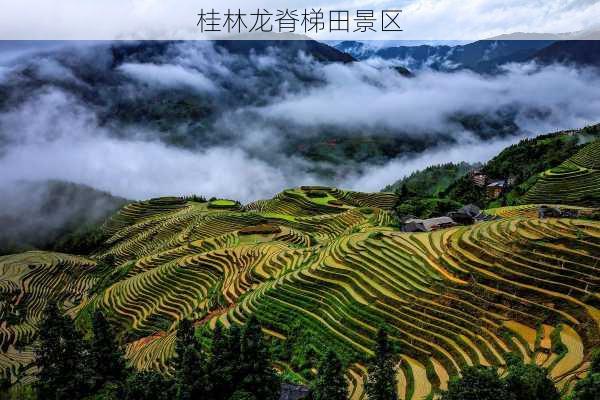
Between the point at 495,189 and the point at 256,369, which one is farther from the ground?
the point at 256,369

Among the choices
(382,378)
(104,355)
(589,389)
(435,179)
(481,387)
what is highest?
Result: (589,389)

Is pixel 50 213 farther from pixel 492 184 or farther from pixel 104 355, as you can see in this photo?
pixel 492 184

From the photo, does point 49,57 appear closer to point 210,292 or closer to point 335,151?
point 335,151

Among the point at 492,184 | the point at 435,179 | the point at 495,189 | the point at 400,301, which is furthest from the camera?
the point at 435,179

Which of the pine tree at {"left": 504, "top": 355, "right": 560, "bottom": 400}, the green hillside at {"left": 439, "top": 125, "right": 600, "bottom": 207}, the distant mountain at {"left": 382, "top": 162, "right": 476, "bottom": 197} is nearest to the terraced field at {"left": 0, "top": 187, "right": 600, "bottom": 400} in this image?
the pine tree at {"left": 504, "top": 355, "right": 560, "bottom": 400}

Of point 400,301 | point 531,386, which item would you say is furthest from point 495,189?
point 531,386

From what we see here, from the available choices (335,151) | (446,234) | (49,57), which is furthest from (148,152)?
(446,234)

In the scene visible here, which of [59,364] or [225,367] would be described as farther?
[59,364]

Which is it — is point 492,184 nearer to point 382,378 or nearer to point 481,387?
point 382,378

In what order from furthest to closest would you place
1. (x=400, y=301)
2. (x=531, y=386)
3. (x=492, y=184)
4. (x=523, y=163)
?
1. (x=523, y=163)
2. (x=492, y=184)
3. (x=400, y=301)
4. (x=531, y=386)
